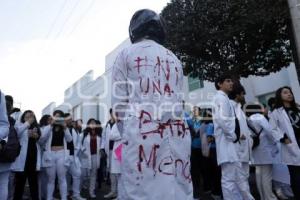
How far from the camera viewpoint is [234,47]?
13688 millimetres

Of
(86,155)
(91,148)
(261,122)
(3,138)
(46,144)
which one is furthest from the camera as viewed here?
(91,148)

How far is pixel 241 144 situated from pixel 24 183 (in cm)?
423

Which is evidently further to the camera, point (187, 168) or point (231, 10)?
point (231, 10)

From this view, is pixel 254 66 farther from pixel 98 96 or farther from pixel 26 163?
pixel 98 96

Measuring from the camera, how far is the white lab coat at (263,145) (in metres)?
5.93

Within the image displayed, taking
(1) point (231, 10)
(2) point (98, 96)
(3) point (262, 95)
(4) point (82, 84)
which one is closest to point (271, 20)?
(1) point (231, 10)

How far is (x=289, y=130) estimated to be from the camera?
188 inches

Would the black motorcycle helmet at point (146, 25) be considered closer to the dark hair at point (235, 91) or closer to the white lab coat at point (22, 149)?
the dark hair at point (235, 91)

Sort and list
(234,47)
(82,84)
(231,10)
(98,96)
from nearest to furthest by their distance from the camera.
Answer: (231,10), (234,47), (98,96), (82,84)

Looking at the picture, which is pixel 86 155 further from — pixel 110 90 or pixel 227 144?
pixel 227 144

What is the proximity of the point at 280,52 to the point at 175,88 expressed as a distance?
1219 cm

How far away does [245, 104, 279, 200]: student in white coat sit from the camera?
5848mm

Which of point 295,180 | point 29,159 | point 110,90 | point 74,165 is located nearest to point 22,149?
point 29,159

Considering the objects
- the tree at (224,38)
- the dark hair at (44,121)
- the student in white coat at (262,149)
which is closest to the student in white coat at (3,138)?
the dark hair at (44,121)
